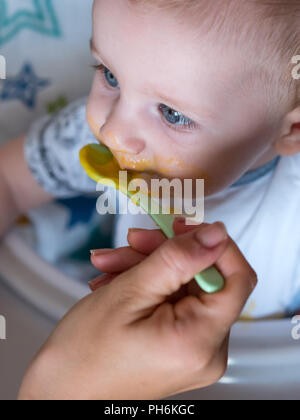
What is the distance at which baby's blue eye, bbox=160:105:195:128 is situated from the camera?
0.53 metres

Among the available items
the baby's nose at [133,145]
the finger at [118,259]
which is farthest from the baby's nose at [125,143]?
the finger at [118,259]

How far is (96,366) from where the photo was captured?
420mm

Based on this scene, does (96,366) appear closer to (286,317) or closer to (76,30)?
(286,317)

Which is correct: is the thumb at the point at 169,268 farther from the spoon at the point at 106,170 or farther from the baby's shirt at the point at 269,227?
the baby's shirt at the point at 269,227

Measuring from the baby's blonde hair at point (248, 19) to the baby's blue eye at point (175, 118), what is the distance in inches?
3.4

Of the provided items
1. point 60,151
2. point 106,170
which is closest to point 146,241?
point 106,170

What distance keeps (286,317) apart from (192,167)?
0.83 ft

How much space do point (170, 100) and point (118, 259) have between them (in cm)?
16

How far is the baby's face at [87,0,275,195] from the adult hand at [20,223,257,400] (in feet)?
0.50

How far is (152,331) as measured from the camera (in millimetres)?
402

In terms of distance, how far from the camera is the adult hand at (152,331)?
0.40 metres

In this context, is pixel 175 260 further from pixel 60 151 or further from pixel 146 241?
pixel 60 151

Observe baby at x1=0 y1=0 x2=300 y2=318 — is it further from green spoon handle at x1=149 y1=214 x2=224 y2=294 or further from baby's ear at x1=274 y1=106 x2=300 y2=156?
green spoon handle at x1=149 y1=214 x2=224 y2=294

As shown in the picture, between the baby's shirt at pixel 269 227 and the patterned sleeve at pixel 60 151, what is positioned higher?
the patterned sleeve at pixel 60 151
